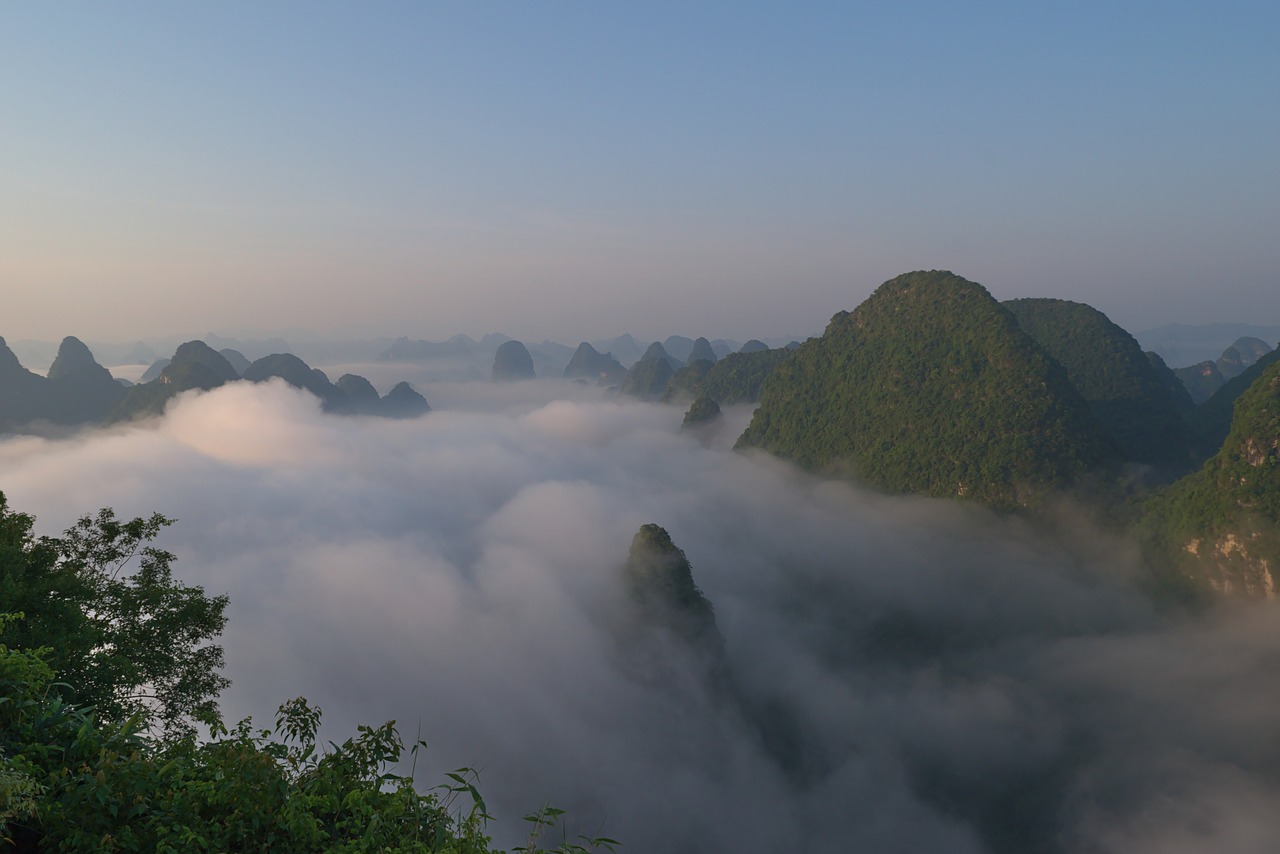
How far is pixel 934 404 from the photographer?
2373 inches

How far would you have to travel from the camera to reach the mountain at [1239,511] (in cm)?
3938

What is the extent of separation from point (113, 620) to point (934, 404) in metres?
60.6

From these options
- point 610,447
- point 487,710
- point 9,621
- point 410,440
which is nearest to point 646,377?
point 610,447

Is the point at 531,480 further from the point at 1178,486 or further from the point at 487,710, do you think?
the point at 1178,486

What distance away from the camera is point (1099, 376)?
7331cm

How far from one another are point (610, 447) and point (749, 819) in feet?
285

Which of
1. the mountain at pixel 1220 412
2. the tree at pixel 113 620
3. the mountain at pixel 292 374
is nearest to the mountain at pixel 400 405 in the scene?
the mountain at pixel 292 374

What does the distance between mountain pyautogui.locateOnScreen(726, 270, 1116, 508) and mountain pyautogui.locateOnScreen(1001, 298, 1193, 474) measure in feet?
27.5

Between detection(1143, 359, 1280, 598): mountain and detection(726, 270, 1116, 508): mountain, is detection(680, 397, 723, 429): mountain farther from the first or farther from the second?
detection(1143, 359, 1280, 598): mountain

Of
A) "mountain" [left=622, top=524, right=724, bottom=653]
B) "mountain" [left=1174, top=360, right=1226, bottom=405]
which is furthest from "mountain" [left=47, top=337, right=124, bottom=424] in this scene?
"mountain" [left=1174, top=360, right=1226, bottom=405]

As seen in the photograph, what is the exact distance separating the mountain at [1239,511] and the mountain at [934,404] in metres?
8.63

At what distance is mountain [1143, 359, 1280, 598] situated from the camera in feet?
129

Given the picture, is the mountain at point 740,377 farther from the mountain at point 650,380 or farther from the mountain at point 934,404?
the mountain at point 650,380

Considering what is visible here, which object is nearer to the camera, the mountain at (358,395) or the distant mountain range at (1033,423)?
the distant mountain range at (1033,423)
